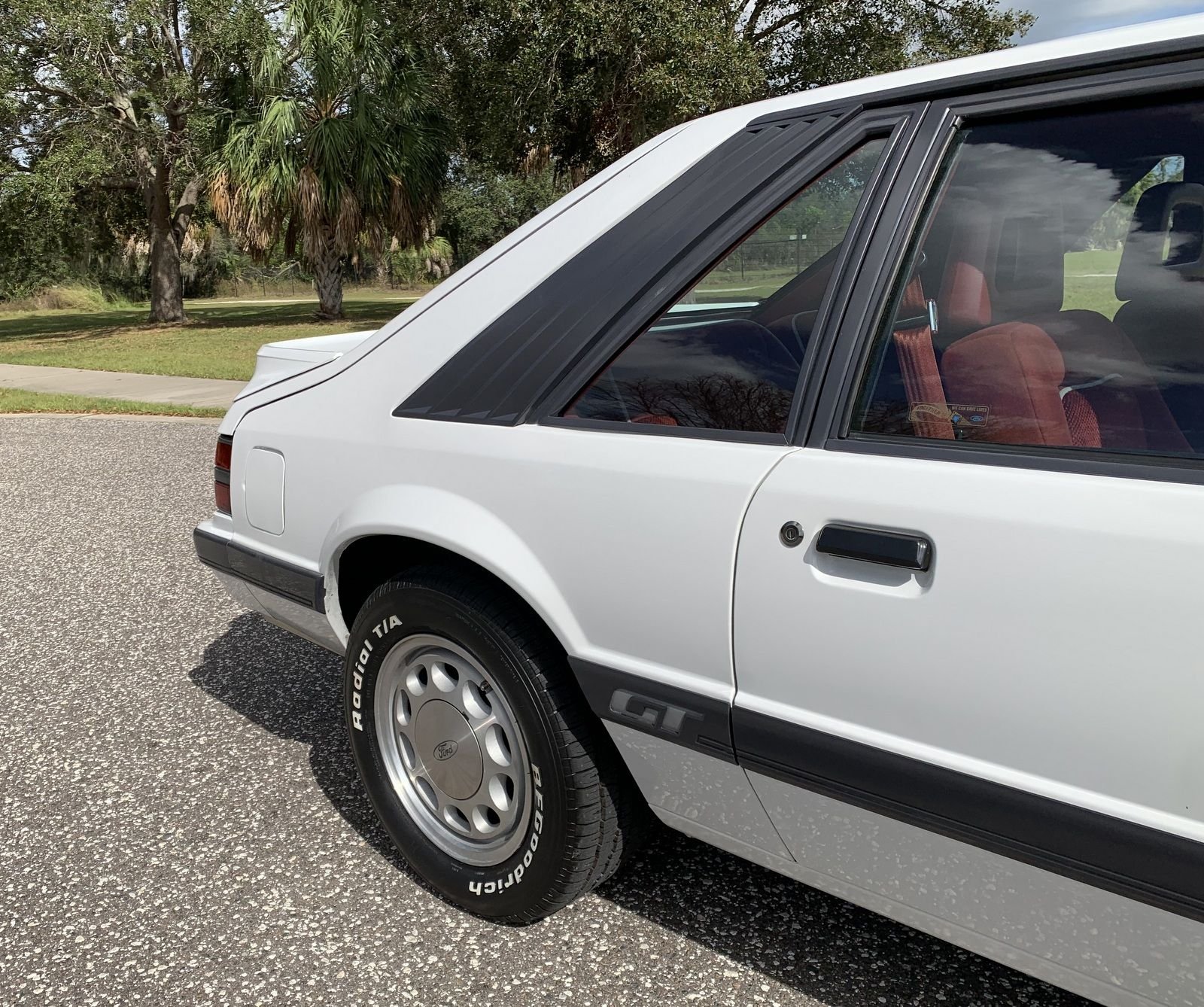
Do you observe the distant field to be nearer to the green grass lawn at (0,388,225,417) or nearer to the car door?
the car door

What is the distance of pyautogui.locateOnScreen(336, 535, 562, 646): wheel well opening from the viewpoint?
7.43 ft

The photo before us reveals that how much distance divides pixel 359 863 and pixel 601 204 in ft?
5.71

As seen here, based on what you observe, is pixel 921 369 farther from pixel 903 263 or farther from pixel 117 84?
pixel 117 84

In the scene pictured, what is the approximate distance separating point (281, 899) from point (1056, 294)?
7.14 feet

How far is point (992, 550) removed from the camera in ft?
4.95

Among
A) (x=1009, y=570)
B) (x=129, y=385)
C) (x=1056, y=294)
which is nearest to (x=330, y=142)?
(x=129, y=385)

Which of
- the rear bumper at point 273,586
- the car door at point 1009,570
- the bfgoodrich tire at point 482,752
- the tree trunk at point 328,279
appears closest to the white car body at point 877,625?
the car door at point 1009,570

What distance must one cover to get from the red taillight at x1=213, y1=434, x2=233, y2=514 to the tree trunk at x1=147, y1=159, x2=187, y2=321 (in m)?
25.7

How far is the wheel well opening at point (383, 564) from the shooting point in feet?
7.43

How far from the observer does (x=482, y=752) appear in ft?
7.74

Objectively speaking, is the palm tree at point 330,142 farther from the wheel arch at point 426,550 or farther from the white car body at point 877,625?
the white car body at point 877,625

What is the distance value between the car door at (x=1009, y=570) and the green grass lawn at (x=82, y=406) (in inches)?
381

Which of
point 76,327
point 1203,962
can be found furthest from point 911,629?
point 76,327

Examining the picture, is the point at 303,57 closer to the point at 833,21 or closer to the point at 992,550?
the point at 833,21
